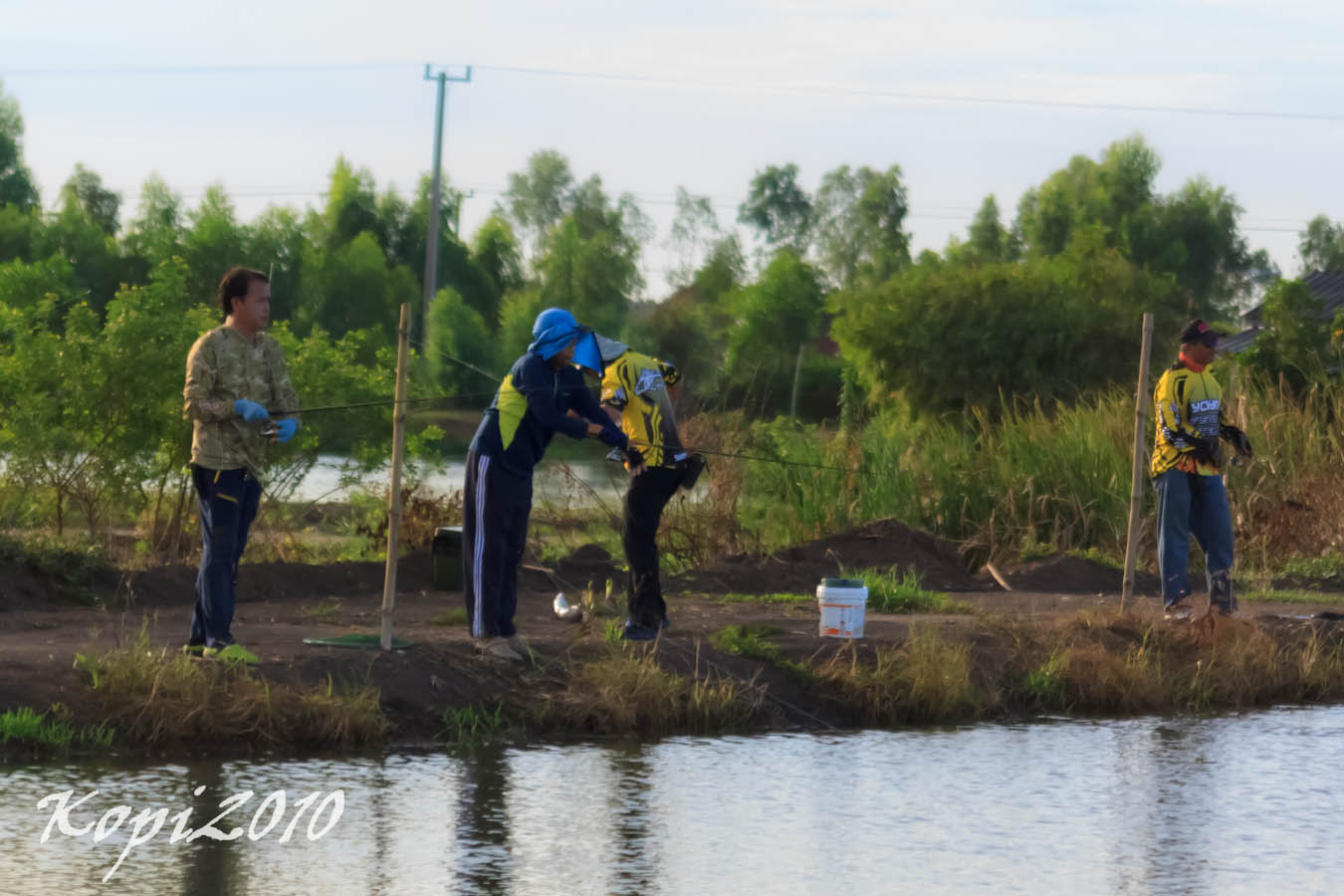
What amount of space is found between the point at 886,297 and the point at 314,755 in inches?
945

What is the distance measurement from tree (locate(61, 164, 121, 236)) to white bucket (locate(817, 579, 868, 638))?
8290cm

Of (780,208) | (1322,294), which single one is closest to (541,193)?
(780,208)

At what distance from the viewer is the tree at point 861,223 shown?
107938 millimetres

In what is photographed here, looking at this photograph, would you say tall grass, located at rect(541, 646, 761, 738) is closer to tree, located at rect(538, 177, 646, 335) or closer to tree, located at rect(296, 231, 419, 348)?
tree, located at rect(296, 231, 419, 348)

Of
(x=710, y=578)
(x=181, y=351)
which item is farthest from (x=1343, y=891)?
(x=181, y=351)

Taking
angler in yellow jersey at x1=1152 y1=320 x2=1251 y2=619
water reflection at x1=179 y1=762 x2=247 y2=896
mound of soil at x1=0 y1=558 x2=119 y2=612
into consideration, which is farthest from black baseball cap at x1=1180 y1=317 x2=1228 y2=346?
mound of soil at x1=0 y1=558 x2=119 y2=612

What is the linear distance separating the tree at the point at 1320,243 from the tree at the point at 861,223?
2745 cm

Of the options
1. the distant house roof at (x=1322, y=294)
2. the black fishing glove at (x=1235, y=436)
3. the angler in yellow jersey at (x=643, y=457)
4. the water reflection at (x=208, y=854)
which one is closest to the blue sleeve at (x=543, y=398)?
the angler in yellow jersey at (x=643, y=457)

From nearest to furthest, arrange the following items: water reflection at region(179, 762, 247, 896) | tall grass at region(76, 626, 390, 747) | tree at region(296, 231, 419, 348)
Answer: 1. water reflection at region(179, 762, 247, 896)
2. tall grass at region(76, 626, 390, 747)
3. tree at region(296, 231, 419, 348)

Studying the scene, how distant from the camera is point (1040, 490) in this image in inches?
719

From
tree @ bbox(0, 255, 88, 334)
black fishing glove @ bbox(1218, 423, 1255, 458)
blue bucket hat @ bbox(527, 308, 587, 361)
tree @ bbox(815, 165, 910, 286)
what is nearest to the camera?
blue bucket hat @ bbox(527, 308, 587, 361)

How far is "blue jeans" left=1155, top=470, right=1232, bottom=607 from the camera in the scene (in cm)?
1262

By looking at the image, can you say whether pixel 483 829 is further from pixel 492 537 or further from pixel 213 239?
pixel 213 239

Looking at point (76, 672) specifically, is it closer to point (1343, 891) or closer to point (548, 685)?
point (548, 685)
